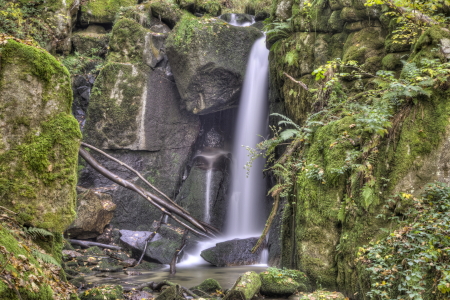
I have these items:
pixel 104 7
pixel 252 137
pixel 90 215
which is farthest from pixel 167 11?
pixel 90 215

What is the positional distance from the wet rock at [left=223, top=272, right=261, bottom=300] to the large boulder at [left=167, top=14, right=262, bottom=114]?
9.08 meters

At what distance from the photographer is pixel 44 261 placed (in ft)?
13.6

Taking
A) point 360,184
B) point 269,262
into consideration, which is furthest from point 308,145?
point 269,262

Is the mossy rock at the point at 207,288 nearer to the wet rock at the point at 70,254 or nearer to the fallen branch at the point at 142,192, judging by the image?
the fallen branch at the point at 142,192

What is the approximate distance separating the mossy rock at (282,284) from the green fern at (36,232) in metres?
3.80

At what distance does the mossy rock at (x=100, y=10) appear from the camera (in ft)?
52.5

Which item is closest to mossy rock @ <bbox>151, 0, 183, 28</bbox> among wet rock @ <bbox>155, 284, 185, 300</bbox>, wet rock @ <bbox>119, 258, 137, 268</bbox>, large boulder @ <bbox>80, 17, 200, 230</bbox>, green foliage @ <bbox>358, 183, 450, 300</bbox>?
large boulder @ <bbox>80, 17, 200, 230</bbox>

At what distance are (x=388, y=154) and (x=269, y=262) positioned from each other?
625 centimetres

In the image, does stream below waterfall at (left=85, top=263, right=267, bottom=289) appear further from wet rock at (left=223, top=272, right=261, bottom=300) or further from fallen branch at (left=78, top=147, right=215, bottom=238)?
wet rock at (left=223, top=272, right=261, bottom=300)

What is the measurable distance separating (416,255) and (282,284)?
273cm

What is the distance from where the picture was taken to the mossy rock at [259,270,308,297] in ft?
19.4

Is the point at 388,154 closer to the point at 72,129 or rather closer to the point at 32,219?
the point at 72,129

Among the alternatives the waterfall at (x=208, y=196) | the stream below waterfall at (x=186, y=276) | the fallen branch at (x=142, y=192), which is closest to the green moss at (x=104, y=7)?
the waterfall at (x=208, y=196)

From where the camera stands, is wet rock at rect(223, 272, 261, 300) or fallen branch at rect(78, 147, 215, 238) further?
fallen branch at rect(78, 147, 215, 238)
